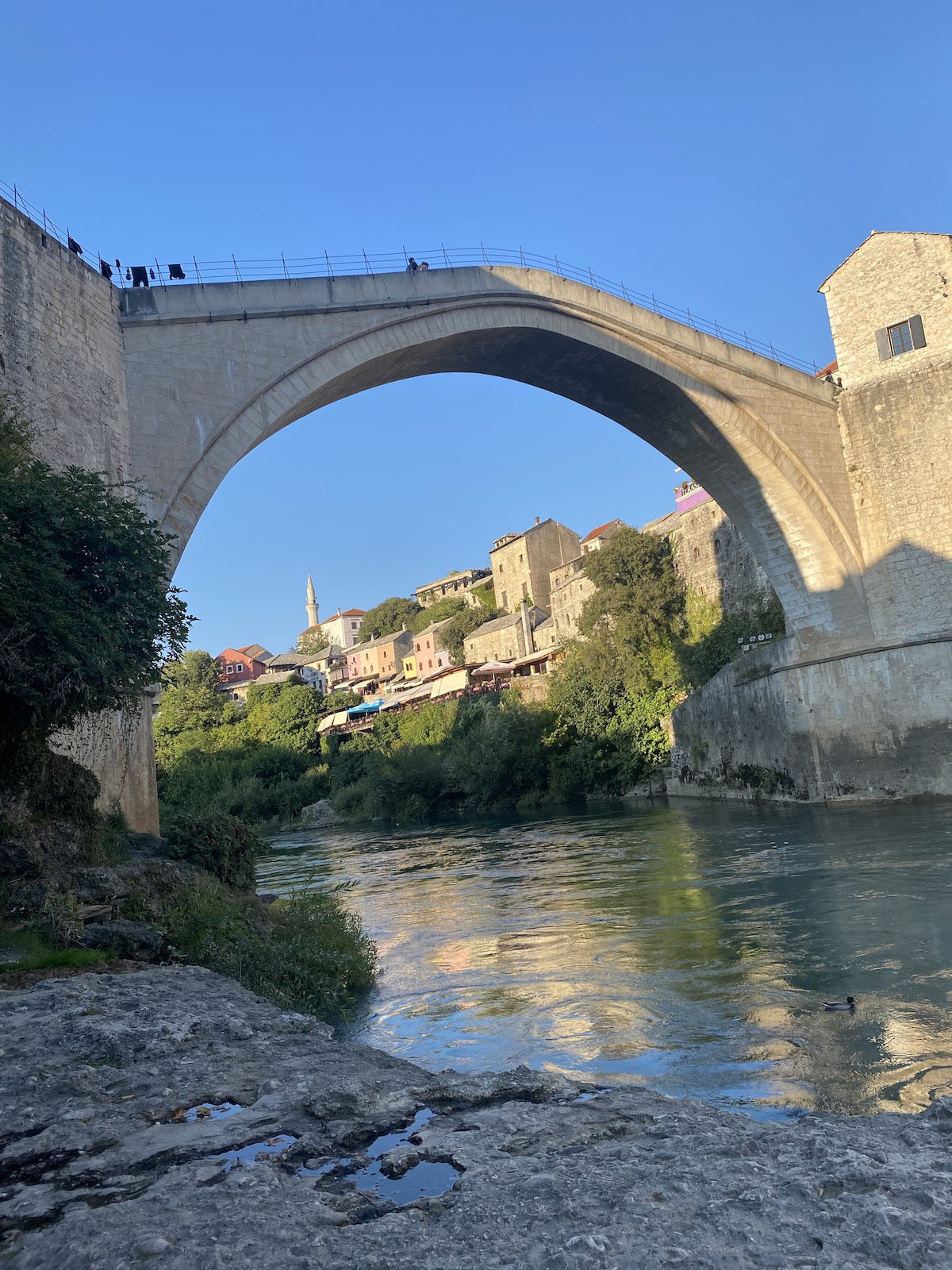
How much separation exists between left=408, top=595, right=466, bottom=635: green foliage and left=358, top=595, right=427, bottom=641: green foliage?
2672 millimetres

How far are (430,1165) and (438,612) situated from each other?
6266 centimetres

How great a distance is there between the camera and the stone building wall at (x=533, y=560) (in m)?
51.2

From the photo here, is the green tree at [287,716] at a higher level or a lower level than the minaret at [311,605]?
lower

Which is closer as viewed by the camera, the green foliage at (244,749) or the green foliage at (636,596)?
the green foliage at (636,596)

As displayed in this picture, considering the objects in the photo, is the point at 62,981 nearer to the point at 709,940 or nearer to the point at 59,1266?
the point at 59,1266

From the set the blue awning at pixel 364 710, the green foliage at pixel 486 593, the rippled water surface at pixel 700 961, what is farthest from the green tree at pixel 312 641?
the rippled water surface at pixel 700 961

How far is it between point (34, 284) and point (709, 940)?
32.2 ft

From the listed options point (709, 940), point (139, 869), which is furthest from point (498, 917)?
point (139, 869)

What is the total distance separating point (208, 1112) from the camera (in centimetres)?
359

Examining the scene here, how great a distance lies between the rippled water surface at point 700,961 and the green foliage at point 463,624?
38680 mm

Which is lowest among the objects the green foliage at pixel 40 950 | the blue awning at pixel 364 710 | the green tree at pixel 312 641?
the green foliage at pixel 40 950

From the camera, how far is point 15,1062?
418 cm

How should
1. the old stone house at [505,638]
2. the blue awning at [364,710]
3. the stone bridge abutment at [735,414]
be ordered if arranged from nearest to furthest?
1. the stone bridge abutment at [735,414]
2. the blue awning at [364,710]
3. the old stone house at [505,638]

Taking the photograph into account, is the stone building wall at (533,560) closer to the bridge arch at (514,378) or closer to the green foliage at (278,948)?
the bridge arch at (514,378)
